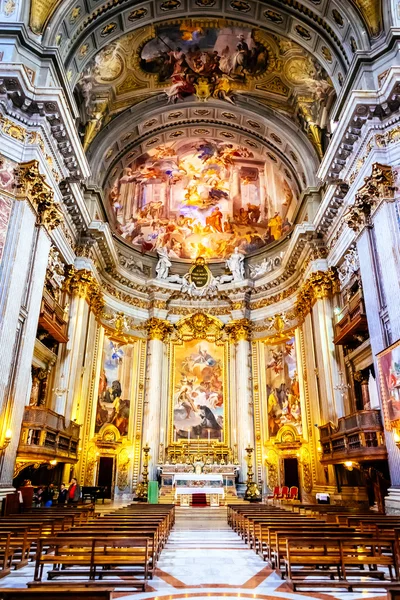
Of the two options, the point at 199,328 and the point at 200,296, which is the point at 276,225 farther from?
the point at 199,328

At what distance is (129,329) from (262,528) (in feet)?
54.7

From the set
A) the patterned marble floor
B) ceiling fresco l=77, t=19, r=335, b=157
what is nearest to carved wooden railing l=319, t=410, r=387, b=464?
the patterned marble floor

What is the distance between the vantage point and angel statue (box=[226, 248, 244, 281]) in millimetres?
24984

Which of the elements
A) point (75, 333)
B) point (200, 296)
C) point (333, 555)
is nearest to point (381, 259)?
point (333, 555)

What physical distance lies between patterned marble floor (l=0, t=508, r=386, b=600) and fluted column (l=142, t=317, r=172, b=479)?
1219cm

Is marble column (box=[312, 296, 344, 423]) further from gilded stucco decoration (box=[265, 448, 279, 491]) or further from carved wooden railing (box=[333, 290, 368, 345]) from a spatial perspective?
gilded stucco decoration (box=[265, 448, 279, 491])

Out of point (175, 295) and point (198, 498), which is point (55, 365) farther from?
point (175, 295)

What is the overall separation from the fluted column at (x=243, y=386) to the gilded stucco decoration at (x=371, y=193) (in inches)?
436

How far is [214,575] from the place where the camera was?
19.3 ft

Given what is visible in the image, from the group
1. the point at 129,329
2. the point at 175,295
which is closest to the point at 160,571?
the point at 129,329

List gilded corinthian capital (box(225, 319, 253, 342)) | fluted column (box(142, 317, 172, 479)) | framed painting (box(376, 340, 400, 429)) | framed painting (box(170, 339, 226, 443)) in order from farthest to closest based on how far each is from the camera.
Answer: gilded corinthian capital (box(225, 319, 253, 342)) < framed painting (box(170, 339, 226, 443)) < fluted column (box(142, 317, 172, 479)) < framed painting (box(376, 340, 400, 429))

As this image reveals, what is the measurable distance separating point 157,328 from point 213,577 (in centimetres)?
1804

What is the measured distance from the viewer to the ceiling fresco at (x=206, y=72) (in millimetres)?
18297

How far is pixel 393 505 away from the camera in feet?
34.6
